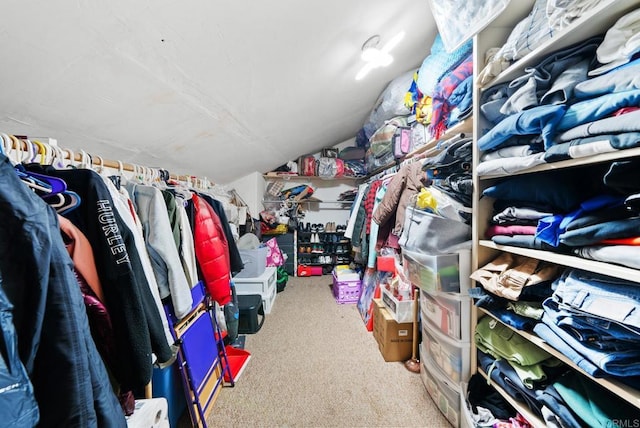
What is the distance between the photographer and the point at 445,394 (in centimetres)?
117

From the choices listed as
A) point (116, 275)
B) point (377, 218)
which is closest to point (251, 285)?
point (377, 218)

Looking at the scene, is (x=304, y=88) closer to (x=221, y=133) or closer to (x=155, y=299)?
(x=221, y=133)

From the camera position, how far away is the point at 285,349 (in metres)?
1.79

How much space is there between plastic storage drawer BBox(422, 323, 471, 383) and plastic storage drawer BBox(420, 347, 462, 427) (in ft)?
0.16

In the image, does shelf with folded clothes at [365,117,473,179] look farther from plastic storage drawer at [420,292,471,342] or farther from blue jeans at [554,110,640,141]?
plastic storage drawer at [420,292,471,342]

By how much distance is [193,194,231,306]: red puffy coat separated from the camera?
1.24 metres

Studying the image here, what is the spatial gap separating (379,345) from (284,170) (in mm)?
2735

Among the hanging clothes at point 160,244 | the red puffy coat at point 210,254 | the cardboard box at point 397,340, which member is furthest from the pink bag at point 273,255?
the hanging clothes at point 160,244

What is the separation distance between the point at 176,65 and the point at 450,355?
1.90 meters

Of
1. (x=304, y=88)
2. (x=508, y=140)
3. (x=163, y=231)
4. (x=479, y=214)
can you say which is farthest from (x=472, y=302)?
(x=304, y=88)

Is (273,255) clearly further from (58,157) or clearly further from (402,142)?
(58,157)

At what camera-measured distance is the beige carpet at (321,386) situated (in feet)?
3.96

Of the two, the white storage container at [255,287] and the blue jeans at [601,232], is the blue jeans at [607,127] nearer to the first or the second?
the blue jeans at [601,232]

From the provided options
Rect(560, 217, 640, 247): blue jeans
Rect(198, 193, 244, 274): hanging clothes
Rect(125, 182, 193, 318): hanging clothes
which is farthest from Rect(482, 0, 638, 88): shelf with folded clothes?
Rect(198, 193, 244, 274): hanging clothes
